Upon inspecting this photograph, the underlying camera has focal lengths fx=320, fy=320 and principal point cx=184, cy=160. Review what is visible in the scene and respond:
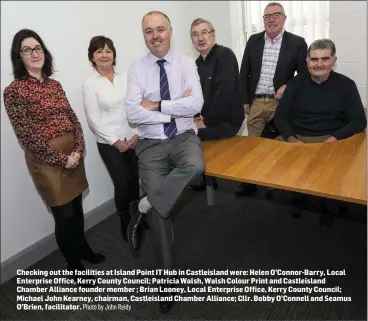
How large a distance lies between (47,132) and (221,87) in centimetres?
120

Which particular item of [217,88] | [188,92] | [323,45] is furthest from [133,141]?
[323,45]

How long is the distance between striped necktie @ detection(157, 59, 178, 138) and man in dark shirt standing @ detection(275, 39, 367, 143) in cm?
86

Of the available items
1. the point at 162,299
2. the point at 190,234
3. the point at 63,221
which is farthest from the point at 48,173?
the point at 190,234

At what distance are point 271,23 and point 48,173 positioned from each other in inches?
75.5

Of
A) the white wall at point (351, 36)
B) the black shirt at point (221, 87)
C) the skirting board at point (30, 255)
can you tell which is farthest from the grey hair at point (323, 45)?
the skirting board at point (30, 255)

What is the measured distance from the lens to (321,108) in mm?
2270

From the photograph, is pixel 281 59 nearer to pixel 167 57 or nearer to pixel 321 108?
pixel 321 108

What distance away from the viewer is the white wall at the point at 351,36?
2691 mm

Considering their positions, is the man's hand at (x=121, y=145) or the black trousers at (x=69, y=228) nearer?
the black trousers at (x=69, y=228)

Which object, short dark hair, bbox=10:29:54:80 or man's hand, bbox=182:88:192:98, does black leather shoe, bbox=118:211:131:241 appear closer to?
man's hand, bbox=182:88:192:98

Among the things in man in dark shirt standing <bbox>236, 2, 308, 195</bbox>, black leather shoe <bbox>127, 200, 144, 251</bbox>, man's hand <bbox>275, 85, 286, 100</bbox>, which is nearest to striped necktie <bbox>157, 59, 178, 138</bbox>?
black leather shoe <bbox>127, 200, 144, 251</bbox>

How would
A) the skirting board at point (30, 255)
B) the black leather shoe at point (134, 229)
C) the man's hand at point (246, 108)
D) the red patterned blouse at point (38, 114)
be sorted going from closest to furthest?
1. the red patterned blouse at point (38, 114)
2. the black leather shoe at point (134, 229)
3. the skirting board at point (30, 255)
4. the man's hand at point (246, 108)

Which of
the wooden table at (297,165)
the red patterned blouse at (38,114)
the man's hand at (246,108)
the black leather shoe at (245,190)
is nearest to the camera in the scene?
the wooden table at (297,165)

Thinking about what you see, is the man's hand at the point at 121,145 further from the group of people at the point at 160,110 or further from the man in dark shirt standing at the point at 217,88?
the man in dark shirt standing at the point at 217,88
